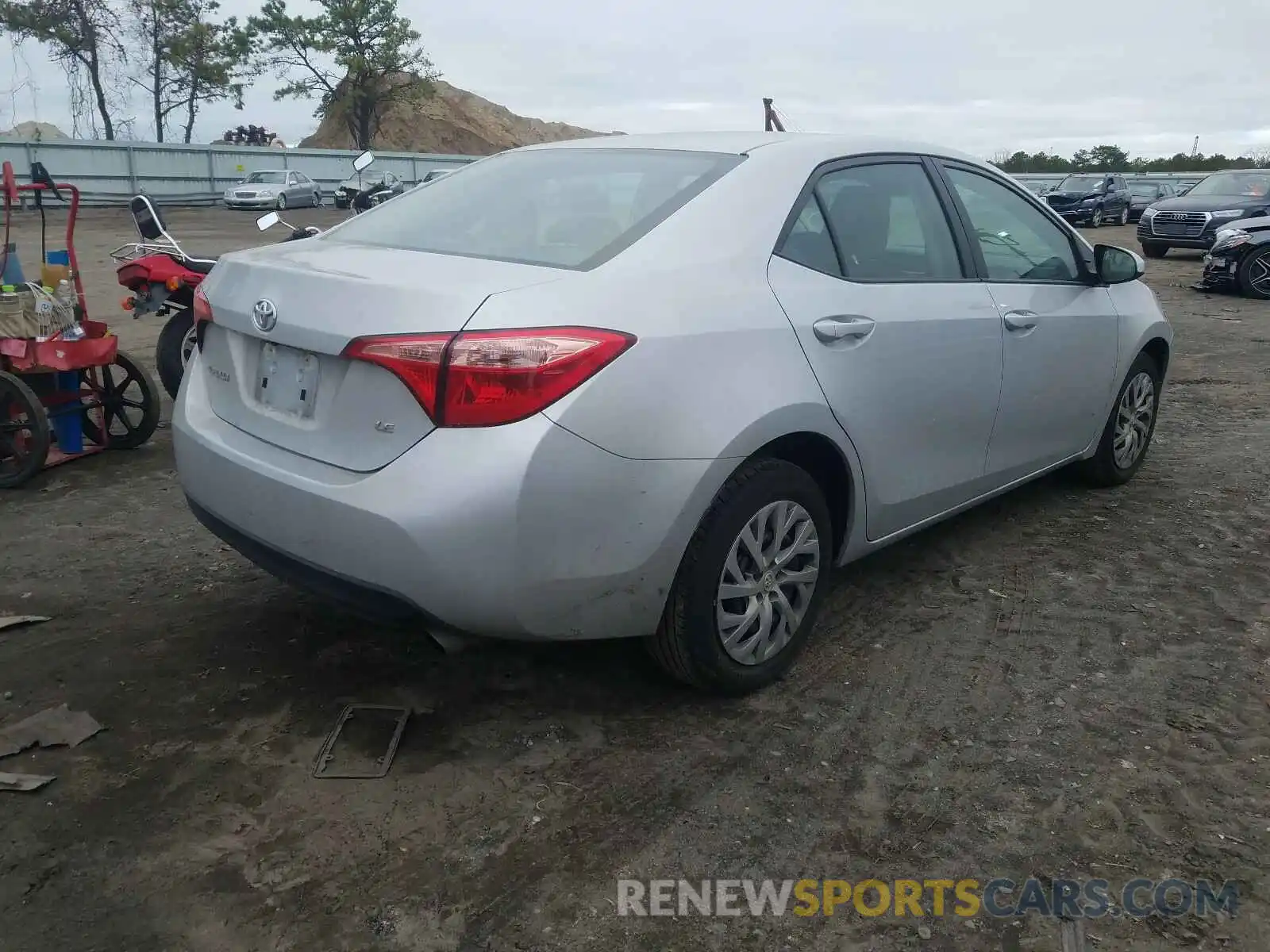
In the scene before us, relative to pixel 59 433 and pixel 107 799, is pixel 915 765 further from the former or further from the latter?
pixel 59 433

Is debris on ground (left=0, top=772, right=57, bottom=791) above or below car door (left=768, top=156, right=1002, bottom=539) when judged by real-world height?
below

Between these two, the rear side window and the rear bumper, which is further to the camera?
the rear side window

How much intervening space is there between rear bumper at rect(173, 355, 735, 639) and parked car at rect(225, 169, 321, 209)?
113 ft

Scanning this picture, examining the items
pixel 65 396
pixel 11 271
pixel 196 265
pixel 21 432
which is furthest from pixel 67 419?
pixel 196 265

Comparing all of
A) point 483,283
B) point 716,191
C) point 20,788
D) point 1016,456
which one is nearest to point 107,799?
point 20,788

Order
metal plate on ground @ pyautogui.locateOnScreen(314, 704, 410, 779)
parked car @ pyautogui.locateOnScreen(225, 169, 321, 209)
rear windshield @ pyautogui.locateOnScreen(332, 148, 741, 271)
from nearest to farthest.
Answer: metal plate on ground @ pyautogui.locateOnScreen(314, 704, 410, 779), rear windshield @ pyautogui.locateOnScreen(332, 148, 741, 271), parked car @ pyautogui.locateOnScreen(225, 169, 321, 209)

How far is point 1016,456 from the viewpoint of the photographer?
4301 millimetres

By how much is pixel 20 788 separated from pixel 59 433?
11.3 ft

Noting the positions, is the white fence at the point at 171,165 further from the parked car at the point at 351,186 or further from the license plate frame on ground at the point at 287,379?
the license plate frame on ground at the point at 287,379

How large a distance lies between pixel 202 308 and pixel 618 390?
146 cm

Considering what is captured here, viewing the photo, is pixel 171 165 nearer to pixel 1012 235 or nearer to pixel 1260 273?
pixel 1260 273

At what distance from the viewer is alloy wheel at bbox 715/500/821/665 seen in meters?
3.04

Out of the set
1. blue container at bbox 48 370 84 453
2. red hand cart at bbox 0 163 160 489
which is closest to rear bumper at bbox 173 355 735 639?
red hand cart at bbox 0 163 160 489

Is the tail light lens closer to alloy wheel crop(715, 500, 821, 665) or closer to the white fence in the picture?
alloy wheel crop(715, 500, 821, 665)
